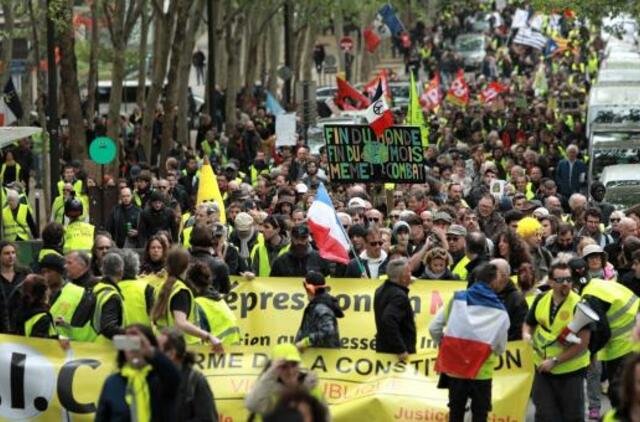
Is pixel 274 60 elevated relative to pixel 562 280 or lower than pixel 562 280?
lower

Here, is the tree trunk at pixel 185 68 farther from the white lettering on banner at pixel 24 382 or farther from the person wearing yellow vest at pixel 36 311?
the white lettering on banner at pixel 24 382

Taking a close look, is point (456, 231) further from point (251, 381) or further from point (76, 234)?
point (251, 381)

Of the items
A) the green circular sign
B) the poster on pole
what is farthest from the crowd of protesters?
the poster on pole

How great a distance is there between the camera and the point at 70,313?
48.6ft

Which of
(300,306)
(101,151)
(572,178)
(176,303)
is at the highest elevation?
(176,303)

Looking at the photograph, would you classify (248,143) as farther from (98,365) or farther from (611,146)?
(98,365)

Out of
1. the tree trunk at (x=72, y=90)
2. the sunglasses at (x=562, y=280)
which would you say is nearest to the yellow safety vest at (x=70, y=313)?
the sunglasses at (x=562, y=280)

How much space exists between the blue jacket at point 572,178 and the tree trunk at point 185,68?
14510mm

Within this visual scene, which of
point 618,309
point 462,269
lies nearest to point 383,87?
point 462,269

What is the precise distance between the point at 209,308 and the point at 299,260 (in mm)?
3423

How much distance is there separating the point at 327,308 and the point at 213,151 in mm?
22159

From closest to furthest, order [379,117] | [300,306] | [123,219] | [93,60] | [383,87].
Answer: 1. [300,306]
2. [123,219]
3. [379,117]
4. [383,87]
5. [93,60]

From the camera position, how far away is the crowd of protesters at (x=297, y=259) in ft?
42.5

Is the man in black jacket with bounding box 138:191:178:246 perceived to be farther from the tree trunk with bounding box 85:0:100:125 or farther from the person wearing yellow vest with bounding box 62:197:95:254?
the tree trunk with bounding box 85:0:100:125
